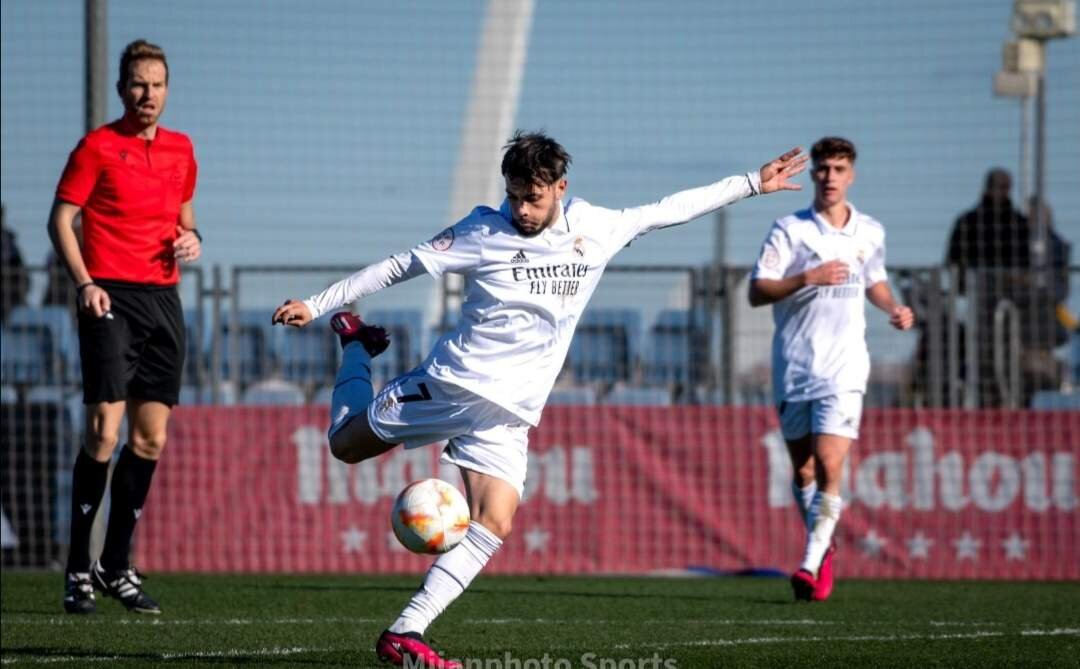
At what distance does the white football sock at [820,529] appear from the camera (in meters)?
9.20

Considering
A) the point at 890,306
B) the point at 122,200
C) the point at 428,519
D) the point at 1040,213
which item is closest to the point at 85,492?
the point at 122,200

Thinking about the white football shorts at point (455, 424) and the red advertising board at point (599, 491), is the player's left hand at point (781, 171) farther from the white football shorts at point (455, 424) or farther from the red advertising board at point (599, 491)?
the red advertising board at point (599, 491)

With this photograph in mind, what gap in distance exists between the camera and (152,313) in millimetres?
8133

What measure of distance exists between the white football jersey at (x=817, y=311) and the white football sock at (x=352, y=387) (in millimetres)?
3148

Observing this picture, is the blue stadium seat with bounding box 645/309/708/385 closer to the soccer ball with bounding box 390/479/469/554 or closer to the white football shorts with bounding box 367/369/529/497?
the white football shorts with bounding box 367/369/529/497

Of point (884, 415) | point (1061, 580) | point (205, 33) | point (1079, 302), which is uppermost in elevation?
point (205, 33)

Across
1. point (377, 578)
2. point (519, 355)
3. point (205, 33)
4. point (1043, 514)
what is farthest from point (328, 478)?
point (519, 355)

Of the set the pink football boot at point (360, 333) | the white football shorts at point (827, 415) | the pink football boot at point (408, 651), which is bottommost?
the pink football boot at point (408, 651)

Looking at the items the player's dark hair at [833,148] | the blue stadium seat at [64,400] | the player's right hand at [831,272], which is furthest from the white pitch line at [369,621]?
the blue stadium seat at [64,400]

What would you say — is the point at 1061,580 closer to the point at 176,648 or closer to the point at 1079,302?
the point at 1079,302

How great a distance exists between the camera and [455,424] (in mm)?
6438

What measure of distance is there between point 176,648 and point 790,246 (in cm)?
443

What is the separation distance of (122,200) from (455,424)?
2.52 m

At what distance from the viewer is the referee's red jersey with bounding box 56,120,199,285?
7988 millimetres
